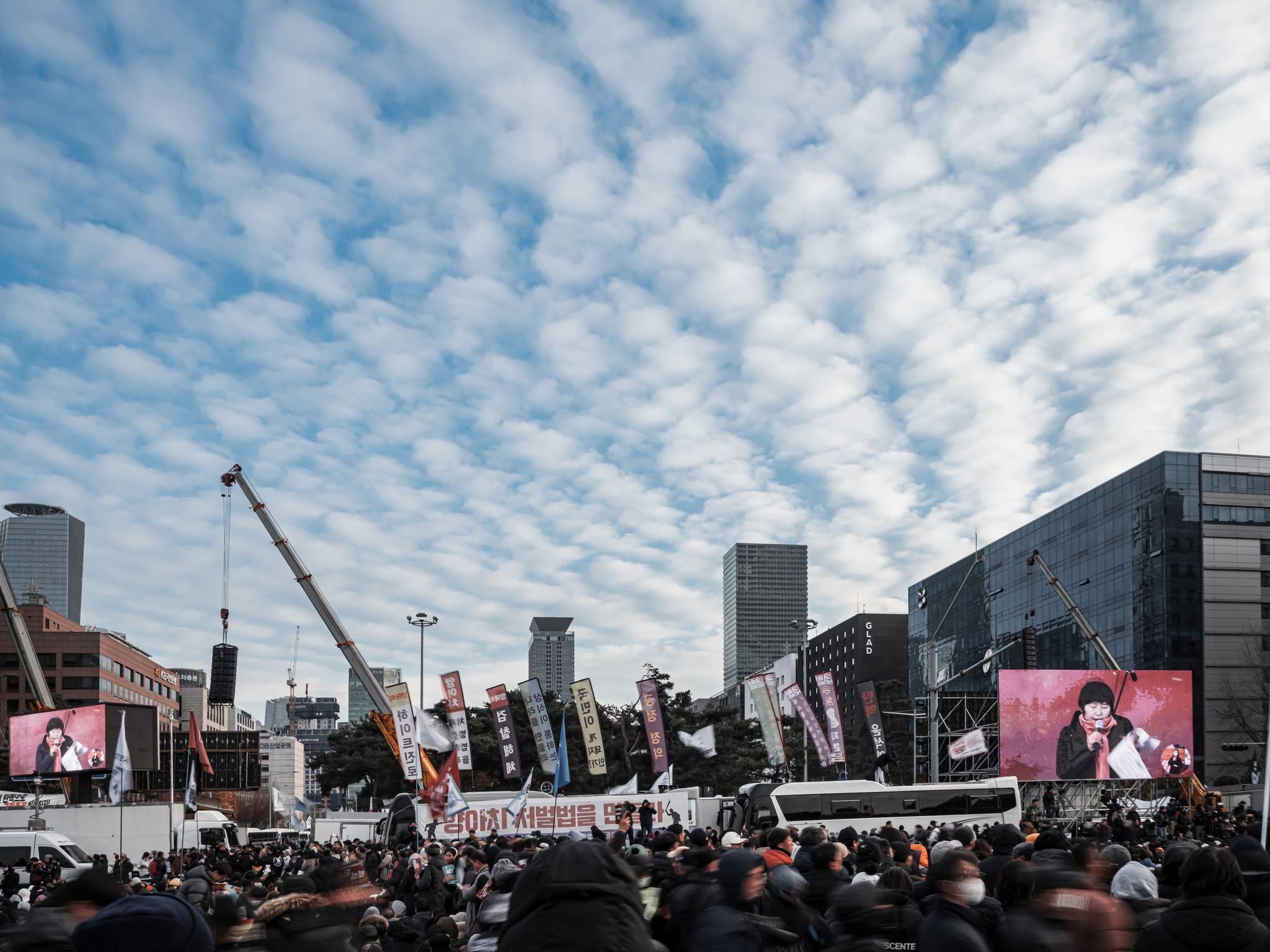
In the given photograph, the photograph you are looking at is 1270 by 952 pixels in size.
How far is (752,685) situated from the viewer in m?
48.4

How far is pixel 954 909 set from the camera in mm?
4777

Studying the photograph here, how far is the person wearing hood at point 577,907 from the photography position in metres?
2.76

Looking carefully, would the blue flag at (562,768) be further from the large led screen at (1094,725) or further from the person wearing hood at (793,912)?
the person wearing hood at (793,912)

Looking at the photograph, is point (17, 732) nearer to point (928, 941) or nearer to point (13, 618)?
point (13, 618)

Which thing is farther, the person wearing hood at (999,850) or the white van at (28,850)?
the white van at (28,850)

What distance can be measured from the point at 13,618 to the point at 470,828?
4675 cm

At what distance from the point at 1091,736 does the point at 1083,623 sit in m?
15.6

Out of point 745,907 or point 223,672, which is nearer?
point 745,907

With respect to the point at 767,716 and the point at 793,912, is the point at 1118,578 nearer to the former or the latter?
the point at 767,716

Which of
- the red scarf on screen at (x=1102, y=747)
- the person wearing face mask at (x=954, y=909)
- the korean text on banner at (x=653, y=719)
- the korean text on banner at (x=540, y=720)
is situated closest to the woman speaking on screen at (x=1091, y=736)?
the red scarf on screen at (x=1102, y=747)

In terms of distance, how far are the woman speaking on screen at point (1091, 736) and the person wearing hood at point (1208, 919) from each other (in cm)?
4601

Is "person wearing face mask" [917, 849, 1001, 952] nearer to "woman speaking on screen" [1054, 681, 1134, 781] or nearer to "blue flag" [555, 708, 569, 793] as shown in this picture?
"blue flag" [555, 708, 569, 793]

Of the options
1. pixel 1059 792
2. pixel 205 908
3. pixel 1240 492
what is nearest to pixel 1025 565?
pixel 1240 492

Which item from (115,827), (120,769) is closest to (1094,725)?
(120,769)
